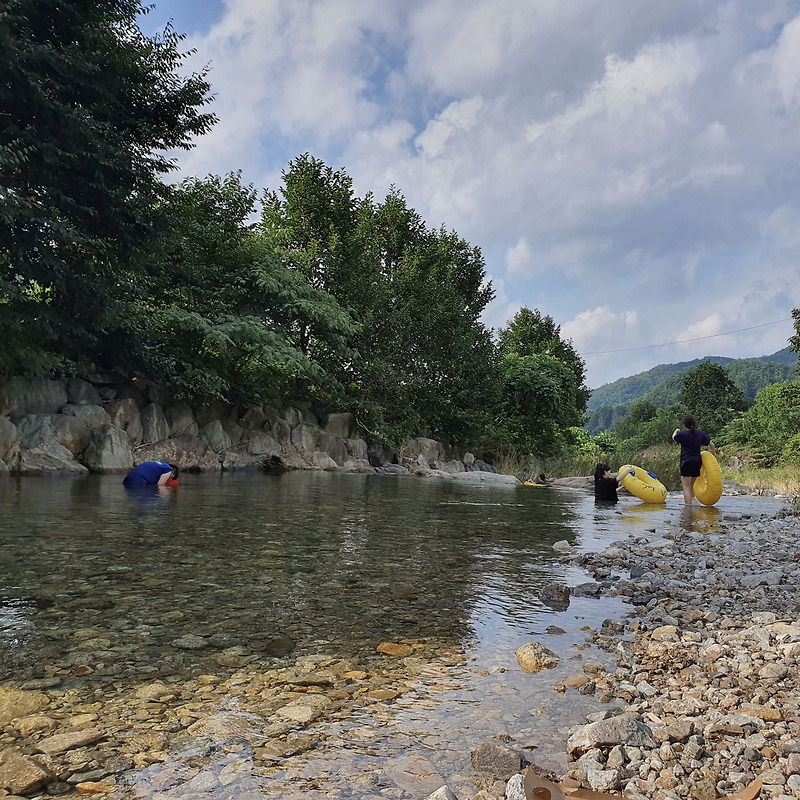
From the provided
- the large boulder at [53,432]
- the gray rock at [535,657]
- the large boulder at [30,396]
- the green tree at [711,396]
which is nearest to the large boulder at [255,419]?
the large boulder at [30,396]

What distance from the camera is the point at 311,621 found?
11.7 feet

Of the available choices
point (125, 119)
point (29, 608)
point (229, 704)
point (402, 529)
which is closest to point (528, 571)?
point (402, 529)

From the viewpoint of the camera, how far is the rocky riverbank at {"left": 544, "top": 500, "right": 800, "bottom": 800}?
73.4 inches

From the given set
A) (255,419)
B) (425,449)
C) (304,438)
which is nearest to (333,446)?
(304,438)

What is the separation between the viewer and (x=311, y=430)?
2308cm

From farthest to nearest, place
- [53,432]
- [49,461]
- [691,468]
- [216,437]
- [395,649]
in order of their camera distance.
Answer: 1. [216,437]
2. [53,432]
3. [49,461]
4. [691,468]
5. [395,649]

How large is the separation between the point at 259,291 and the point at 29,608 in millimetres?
19027

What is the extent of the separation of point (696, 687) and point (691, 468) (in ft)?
37.7

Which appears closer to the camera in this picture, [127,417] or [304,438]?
[127,417]

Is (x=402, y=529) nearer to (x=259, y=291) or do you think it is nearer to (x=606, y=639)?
(x=606, y=639)

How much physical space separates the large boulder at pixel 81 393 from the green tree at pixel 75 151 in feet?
5.11

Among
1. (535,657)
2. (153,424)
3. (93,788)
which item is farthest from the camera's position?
(153,424)

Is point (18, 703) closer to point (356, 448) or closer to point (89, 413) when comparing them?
point (89, 413)

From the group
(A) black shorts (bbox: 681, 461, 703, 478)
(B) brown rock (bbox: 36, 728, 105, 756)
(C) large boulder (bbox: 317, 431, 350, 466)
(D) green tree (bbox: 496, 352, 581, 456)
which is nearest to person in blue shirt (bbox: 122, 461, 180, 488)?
(B) brown rock (bbox: 36, 728, 105, 756)
